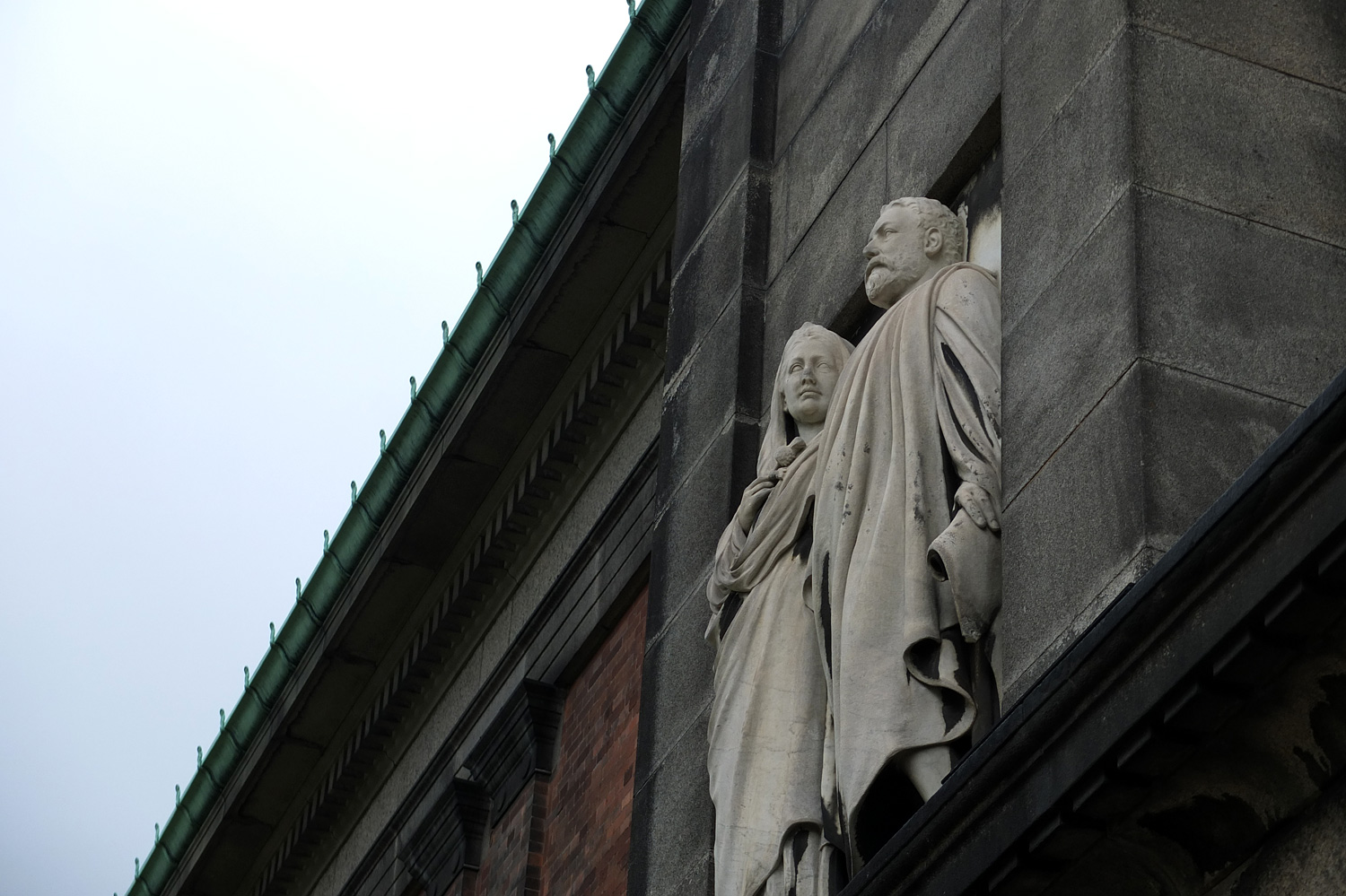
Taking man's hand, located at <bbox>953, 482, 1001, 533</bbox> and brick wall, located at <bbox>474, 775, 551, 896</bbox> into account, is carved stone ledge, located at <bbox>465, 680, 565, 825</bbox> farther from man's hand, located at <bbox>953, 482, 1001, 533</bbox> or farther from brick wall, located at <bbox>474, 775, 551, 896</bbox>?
man's hand, located at <bbox>953, 482, 1001, 533</bbox>

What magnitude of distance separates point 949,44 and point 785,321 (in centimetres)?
160

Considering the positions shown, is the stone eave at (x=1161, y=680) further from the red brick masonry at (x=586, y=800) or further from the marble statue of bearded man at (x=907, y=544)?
the red brick masonry at (x=586, y=800)

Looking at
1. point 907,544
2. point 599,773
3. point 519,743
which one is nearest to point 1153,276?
point 907,544

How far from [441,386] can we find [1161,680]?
10.9 m

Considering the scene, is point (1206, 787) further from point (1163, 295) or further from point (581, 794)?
point (581, 794)

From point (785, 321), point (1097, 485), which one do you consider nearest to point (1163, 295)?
point (1097, 485)

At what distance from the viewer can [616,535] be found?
46.4ft

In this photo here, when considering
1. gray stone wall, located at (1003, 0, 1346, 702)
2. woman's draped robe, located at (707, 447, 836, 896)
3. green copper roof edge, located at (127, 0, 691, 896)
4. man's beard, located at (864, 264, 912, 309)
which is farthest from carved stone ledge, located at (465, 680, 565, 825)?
gray stone wall, located at (1003, 0, 1346, 702)

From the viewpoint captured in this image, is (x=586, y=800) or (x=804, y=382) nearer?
(x=804, y=382)

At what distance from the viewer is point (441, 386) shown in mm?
15508

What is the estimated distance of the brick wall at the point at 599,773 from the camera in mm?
12984

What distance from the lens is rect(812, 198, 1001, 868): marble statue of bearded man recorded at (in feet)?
21.9

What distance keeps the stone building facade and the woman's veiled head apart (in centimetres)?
35

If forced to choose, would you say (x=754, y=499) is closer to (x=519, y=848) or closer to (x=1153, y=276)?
(x=1153, y=276)
